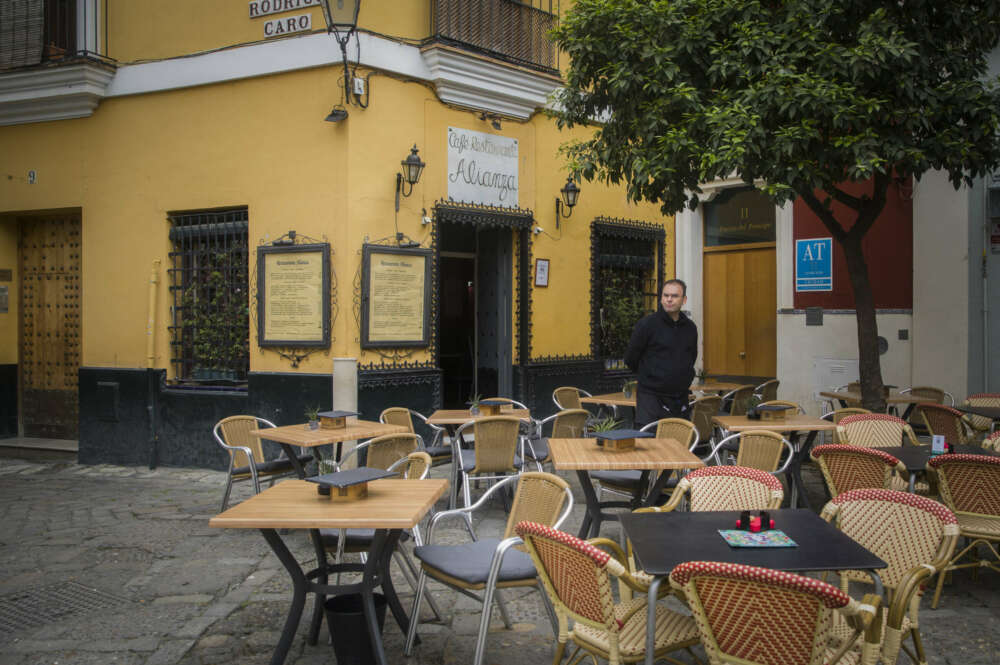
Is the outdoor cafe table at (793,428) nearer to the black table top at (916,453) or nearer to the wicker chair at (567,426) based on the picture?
the black table top at (916,453)

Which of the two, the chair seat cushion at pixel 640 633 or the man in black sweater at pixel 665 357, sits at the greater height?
the man in black sweater at pixel 665 357

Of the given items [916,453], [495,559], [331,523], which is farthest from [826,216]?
[331,523]

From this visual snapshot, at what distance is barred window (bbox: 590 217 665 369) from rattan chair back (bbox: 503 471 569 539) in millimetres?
7057

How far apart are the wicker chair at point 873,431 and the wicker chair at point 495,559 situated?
10.5 ft

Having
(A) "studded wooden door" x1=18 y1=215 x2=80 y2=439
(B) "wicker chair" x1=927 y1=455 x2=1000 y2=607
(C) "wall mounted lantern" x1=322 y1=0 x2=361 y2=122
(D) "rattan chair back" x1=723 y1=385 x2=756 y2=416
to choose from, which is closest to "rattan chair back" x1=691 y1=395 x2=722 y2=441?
(D) "rattan chair back" x1=723 y1=385 x2=756 y2=416

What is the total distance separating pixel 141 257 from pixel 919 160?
8171 mm

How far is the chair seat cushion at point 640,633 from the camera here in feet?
9.49

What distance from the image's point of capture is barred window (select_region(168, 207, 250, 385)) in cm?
888

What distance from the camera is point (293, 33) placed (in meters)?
8.48

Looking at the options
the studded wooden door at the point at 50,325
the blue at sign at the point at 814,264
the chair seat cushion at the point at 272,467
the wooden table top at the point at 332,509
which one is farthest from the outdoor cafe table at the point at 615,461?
the studded wooden door at the point at 50,325

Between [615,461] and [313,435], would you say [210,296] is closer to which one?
[313,435]

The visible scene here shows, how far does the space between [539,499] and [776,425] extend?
10.2ft

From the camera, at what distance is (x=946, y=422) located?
686cm

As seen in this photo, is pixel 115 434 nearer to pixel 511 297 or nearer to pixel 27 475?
pixel 27 475
